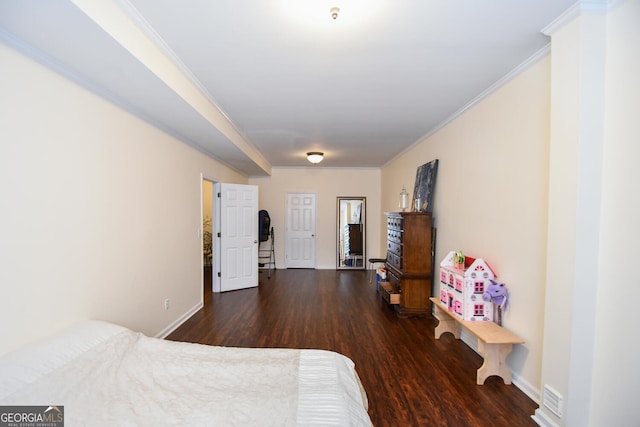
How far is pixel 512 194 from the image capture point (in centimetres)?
250

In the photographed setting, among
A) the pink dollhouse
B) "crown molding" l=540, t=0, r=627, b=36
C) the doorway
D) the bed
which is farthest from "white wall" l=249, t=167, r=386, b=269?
"crown molding" l=540, t=0, r=627, b=36

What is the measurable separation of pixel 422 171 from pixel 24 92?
4361mm

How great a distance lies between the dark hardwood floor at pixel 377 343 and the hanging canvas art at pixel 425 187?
1617 millimetres

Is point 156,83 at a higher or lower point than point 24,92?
higher

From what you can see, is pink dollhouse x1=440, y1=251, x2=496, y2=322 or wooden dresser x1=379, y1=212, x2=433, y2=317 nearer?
pink dollhouse x1=440, y1=251, x2=496, y2=322

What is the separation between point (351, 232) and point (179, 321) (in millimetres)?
4662

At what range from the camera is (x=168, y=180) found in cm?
338

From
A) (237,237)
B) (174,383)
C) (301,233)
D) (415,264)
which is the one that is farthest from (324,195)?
(174,383)

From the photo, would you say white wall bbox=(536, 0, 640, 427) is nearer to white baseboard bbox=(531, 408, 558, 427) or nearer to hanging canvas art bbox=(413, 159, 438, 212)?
white baseboard bbox=(531, 408, 558, 427)

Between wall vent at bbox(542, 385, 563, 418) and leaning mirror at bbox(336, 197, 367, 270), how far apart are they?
548cm

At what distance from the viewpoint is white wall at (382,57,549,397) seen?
2.20 m

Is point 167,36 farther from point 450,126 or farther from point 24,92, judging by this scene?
point 450,126

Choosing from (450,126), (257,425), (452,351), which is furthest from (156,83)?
(452,351)

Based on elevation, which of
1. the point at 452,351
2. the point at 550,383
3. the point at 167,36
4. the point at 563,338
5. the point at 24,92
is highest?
the point at 167,36
